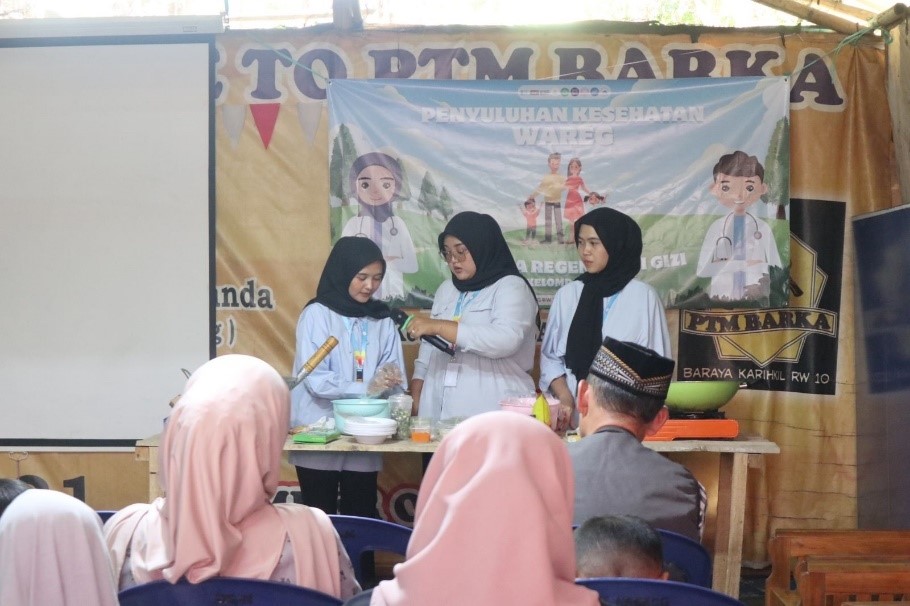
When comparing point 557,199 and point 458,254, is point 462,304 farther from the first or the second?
point 557,199

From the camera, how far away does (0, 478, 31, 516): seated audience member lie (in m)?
2.05

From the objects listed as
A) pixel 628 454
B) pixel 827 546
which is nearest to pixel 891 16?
pixel 827 546

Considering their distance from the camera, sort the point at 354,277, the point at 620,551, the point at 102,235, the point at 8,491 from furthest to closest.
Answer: the point at 102,235, the point at 354,277, the point at 8,491, the point at 620,551

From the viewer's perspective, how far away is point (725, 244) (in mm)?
4598

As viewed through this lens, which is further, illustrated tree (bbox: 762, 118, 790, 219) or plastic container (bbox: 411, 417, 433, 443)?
illustrated tree (bbox: 762, 118, 790, 219)

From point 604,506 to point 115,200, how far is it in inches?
134

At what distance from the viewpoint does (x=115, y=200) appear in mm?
4746

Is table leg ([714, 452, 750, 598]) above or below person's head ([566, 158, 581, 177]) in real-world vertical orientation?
below

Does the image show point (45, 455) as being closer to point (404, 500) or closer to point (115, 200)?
point (115, 200)

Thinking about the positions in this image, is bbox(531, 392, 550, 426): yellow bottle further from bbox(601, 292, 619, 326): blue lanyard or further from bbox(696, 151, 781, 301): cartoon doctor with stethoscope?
bbox(696, 151, 781, 301): cartoon doctor with stethoscope

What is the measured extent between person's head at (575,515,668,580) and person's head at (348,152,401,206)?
9.98ft

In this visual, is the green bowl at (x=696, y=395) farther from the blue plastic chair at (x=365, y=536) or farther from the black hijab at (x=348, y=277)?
the blue plastic chair at (x=365, y=536)

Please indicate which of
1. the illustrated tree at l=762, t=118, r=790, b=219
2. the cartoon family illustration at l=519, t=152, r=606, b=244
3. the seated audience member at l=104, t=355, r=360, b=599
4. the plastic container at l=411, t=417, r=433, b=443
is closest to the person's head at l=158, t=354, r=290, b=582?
the seated audience member at l=104, t=355, r=360, b=599

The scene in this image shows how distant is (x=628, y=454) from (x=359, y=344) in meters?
1.92
